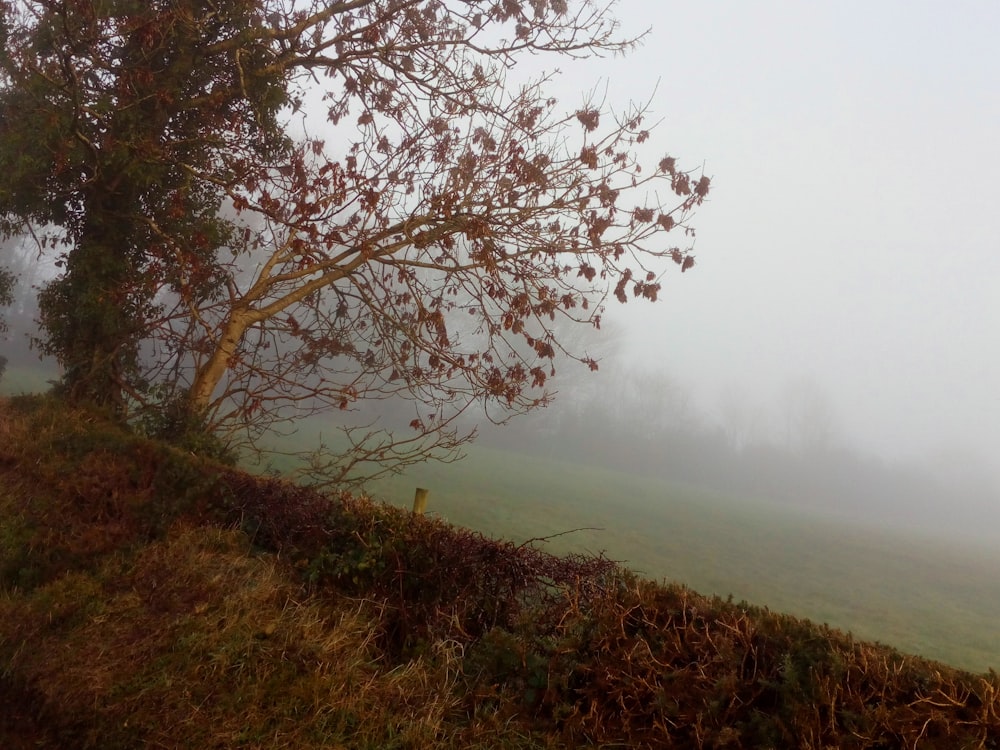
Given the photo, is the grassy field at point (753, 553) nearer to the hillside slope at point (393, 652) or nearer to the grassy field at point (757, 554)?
the grassy field at point (757, 554)

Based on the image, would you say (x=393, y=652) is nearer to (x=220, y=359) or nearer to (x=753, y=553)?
(x=220, y=359)

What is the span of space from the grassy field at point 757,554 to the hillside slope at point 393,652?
565cm

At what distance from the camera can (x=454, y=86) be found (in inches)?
437

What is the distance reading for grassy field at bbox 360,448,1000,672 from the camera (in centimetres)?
1573

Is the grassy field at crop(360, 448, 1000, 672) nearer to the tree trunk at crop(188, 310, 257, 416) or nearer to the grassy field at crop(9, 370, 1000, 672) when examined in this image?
the grassy field at crop(9, 370, 1000, 672)

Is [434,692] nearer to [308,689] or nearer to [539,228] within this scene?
[308,689]

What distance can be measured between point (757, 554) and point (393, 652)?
2179cm

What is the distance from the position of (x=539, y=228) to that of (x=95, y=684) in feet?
26.2

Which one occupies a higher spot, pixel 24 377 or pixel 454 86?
pixel 454 86

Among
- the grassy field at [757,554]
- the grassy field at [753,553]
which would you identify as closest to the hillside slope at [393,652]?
the grassy field at [753,553]

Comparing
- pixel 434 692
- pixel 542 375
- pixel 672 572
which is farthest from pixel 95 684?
pixel 672 572

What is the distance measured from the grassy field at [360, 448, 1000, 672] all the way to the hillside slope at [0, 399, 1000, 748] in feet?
18.5

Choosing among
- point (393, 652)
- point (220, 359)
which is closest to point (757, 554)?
point (220, 359)

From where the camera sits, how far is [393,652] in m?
4.88
